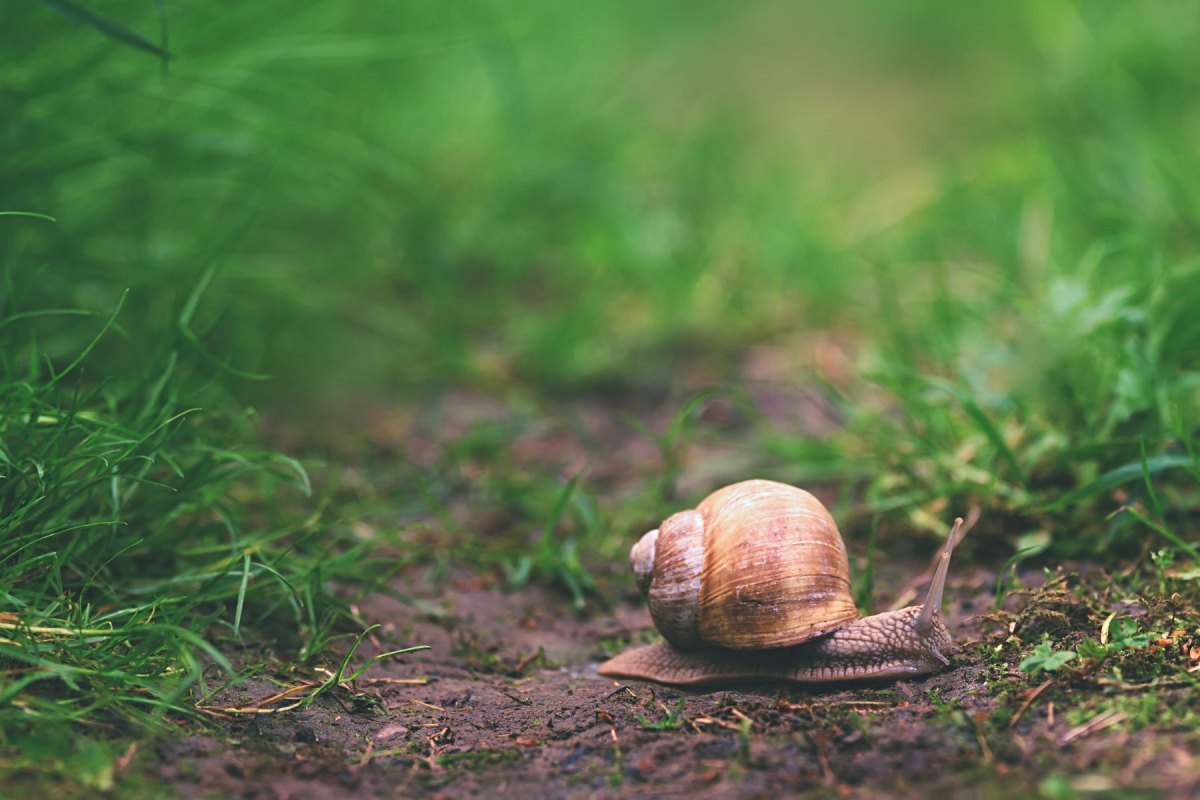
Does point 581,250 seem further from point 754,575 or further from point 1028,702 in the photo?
point 1028,702

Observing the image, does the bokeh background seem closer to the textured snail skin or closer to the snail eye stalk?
the snail eye stalk

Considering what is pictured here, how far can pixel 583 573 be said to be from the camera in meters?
2.52

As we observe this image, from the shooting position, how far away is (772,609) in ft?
6.33

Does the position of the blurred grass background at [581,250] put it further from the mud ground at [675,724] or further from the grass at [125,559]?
the mud ground at [675,724]

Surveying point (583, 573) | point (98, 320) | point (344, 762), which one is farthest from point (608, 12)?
point (344, 762)

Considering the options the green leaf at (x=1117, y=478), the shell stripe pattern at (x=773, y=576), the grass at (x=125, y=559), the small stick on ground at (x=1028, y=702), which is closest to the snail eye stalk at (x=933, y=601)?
the shell stripe pattern at (x=773, y=576)

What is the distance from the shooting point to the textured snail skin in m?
1.88

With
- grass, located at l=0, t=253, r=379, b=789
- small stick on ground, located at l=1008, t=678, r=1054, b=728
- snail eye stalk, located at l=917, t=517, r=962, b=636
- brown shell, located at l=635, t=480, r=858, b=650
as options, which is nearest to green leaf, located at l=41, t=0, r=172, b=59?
grass, located at l=0, t=253, r=379, b=789

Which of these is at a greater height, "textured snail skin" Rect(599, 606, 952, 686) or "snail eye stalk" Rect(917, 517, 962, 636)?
"snail eye stalk" Rect(917, 517, 962, 636)

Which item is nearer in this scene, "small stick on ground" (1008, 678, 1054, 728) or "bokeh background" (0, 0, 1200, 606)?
"small stick on ground" (1008, 678, 1054, 728)

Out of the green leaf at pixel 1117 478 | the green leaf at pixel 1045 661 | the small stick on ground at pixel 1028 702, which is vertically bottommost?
the small stick on ground at pixel 1028 702

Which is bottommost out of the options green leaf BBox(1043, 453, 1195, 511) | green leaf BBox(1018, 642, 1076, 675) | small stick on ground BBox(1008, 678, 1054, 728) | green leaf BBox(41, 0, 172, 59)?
small stick on ground BBox(1008, 678, 1054, 728)

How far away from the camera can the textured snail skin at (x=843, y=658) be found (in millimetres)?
1879

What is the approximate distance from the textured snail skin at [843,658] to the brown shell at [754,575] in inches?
1.3
